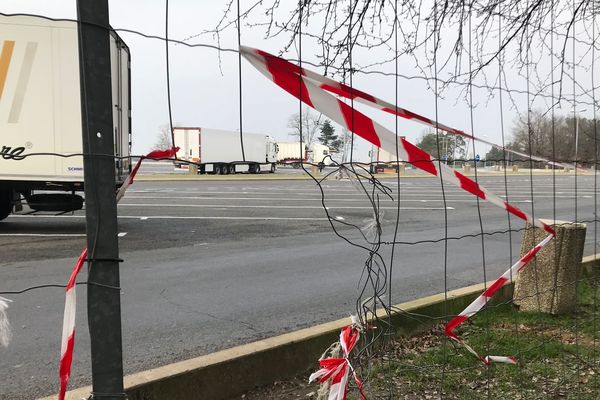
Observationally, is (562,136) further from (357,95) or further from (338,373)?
(338,373)

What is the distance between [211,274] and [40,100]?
15.5 feet

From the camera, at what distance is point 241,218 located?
12328mm

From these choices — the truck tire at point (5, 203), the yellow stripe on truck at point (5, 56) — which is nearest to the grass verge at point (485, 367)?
the yellow stripe on truck at point (5, 56)

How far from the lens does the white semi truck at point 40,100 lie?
27.0 feet

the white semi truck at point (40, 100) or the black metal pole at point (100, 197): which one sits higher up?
the white semi truck at point (40, 100)

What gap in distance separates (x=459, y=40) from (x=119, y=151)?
7.84 m

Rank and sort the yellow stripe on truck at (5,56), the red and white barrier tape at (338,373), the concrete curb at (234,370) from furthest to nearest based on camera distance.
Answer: the yellow stripe on truck at (5,56) < the concrete curb at (234,370) < the red and white barrier tape at (338,373)

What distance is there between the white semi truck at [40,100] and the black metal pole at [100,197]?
686cm

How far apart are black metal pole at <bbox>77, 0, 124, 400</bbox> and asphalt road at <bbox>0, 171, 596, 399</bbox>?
57.1 inches

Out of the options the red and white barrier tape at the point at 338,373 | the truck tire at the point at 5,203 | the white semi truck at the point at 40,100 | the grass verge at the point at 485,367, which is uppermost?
the white semi truck at the point at 40,100

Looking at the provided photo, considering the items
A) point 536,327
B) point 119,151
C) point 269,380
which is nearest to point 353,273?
point 536,327

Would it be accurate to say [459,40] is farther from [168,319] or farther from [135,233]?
[135,233]

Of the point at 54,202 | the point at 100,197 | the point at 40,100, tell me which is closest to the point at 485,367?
the point at 100,197

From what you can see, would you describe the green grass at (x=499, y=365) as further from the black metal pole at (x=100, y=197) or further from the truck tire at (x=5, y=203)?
the truck tire at (x=5, y=203)
